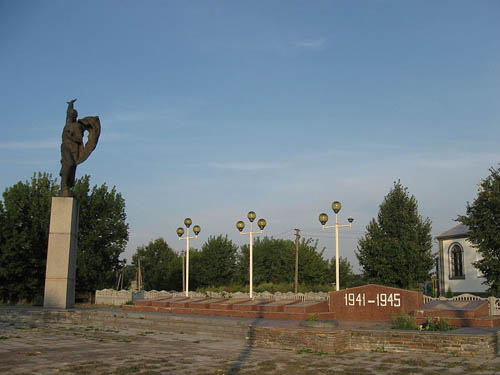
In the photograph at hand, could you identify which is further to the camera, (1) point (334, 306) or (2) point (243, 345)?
(1) point (334, 306)

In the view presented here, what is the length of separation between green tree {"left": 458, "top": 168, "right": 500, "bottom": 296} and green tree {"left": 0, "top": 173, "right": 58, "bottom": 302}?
27.5 meters

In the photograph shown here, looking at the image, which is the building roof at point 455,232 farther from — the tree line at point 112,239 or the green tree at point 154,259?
the green tree at point 154,259

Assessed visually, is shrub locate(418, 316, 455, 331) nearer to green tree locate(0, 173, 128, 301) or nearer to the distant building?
green tree locate(0, 173, 128, 301)

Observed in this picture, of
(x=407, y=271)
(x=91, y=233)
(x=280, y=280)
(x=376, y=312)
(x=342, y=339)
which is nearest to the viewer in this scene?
(x=342, y=339)

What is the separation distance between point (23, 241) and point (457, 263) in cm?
3775

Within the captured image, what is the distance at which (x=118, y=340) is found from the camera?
41.0ft

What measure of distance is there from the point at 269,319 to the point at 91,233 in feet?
86.4

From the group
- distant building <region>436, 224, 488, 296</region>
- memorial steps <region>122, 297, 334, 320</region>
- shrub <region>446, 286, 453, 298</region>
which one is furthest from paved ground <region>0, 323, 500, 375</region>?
distant building <region>436, 224, 488, 296</region>

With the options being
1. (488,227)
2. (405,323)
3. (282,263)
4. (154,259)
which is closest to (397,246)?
(488,227)

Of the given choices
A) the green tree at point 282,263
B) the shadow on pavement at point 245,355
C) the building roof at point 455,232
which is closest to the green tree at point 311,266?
the green tree at point 282,263

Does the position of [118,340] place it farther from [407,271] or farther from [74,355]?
[407,271]

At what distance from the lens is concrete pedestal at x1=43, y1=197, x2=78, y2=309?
18547mm

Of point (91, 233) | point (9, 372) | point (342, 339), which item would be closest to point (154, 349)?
point (9, 372)

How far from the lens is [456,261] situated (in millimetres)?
44719
